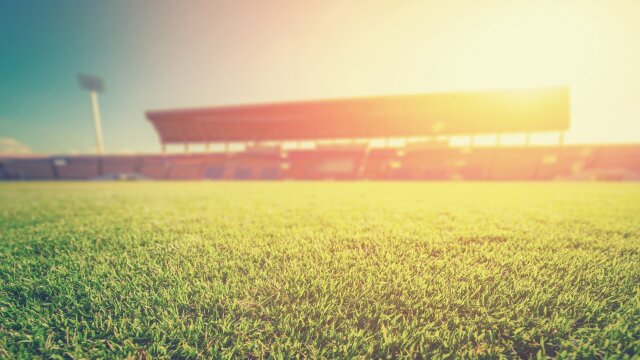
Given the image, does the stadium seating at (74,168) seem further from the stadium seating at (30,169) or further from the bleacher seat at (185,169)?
the bleacher seat at (185,169)

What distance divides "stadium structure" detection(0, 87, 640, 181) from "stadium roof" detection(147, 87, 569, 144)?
0.08m

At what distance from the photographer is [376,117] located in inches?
825

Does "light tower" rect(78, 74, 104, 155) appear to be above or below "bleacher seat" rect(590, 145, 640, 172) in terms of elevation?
above

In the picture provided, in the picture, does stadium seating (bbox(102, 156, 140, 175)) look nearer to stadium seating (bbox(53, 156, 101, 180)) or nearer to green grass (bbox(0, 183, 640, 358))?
stadium seating (bbox(53, 156, 101, 180))

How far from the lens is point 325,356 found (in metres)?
0.55

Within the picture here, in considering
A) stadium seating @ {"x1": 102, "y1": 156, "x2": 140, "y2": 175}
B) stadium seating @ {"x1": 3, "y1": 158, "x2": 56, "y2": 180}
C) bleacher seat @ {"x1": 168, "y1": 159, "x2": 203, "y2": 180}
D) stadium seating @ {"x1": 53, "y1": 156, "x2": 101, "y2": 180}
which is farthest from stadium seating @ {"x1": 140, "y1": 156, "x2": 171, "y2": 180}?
stadium seating @ {"x1": 3, "y1": 158, "x2": 56, "y2": 180}

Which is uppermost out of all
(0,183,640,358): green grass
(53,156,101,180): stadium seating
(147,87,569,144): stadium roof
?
(147,87,569,144): stadium roof

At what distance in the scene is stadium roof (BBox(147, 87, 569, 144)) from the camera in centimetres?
1811

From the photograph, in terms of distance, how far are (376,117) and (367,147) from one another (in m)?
2.99

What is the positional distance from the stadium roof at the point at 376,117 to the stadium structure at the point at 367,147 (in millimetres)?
82

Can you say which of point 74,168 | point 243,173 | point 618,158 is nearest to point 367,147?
point 243,173

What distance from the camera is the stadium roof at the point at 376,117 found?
18.1 m

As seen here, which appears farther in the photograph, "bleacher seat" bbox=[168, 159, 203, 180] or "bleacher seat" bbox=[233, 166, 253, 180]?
"bleacher seat" bbox=[168, 159, 203, 180]

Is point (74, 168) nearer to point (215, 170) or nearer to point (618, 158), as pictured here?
point (215, 170)
